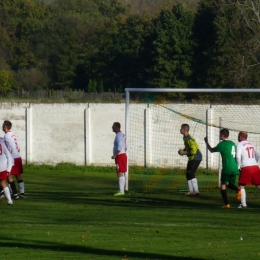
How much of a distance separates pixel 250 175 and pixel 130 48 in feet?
174

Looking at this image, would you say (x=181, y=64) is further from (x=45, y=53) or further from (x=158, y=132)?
(x=158, y=132)

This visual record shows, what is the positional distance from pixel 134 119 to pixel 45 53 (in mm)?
52045

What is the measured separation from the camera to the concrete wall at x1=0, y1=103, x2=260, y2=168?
29.3 m

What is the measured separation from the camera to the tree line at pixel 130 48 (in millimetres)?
58625

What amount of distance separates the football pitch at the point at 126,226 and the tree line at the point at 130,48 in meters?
29.8

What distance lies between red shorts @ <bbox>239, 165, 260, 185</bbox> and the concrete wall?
507 inches

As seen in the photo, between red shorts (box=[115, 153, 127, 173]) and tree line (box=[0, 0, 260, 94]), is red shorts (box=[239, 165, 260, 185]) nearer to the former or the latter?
red shorts (box=[115, 153, 127, 173])

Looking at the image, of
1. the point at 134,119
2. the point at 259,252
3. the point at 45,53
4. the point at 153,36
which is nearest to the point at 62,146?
the point at 134,119

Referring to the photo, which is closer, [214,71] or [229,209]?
[229,209]

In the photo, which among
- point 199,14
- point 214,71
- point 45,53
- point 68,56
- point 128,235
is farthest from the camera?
point 45,53

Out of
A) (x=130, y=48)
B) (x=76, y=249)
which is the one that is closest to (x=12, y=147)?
(x=76, y=249)

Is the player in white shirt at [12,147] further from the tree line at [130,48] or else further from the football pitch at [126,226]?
the tree line at [130,48]

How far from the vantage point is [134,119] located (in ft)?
101

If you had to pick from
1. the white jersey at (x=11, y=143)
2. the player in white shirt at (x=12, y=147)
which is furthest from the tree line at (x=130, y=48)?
the white jersey at (x=11, y=143)
